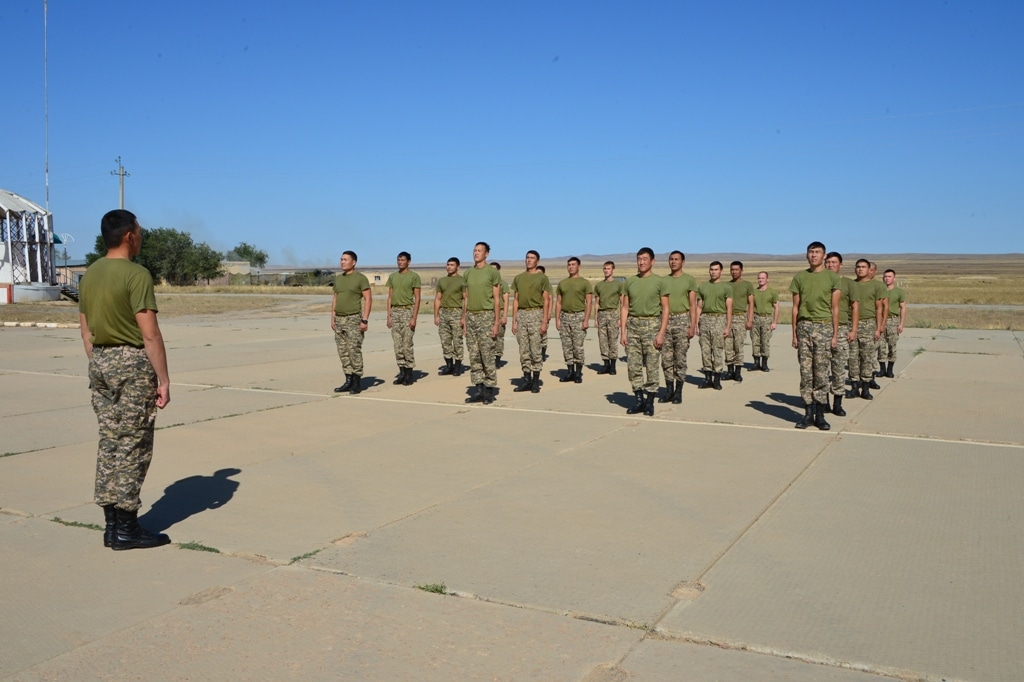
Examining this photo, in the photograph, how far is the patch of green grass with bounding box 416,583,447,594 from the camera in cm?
489

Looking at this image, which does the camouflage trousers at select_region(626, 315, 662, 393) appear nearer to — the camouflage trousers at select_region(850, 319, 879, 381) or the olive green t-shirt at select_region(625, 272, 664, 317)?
the olive green t-shirt at select_region(625, 272, 664, 317)

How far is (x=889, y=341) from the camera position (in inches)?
595

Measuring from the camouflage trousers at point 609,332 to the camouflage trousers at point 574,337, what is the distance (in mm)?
1161

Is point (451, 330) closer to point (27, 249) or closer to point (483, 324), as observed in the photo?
point (483, 324)

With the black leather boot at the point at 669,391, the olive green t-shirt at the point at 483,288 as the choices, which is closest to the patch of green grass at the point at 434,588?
the olive green t-shirt at the point at 483,288

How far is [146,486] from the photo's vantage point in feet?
23.9

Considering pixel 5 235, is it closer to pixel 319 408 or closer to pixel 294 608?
pixel 319 408

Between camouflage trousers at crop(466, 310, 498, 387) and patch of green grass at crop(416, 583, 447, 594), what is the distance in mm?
7203

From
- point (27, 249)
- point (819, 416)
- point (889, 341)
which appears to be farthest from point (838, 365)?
point (27, 249)

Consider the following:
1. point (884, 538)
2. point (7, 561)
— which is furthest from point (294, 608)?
point (884, 538)

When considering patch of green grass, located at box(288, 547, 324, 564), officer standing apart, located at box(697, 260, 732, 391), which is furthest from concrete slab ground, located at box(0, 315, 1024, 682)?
officer standing apart, located at box(697, 260, 732, 391)

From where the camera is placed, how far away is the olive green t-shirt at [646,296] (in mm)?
11289

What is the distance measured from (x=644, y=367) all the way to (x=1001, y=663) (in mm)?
7645

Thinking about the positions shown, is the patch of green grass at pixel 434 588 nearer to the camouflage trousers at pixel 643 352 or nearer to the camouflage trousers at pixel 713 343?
the camouflage trousers at pixel 643 352
